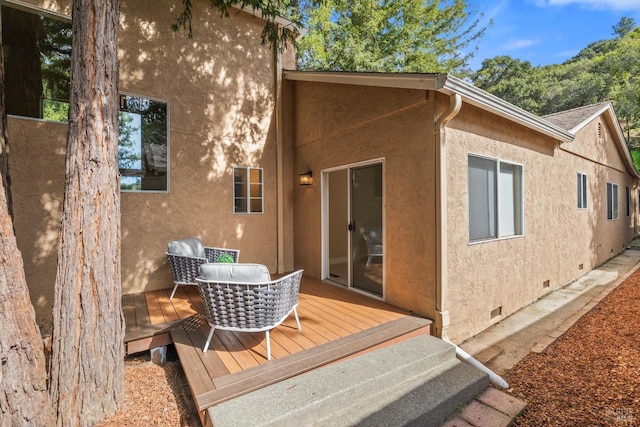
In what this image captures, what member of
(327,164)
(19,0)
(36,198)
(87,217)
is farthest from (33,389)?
(19,0)

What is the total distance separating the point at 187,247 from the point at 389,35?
41.7 ft

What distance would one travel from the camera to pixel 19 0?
4.02m

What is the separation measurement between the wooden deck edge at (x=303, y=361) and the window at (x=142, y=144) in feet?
11.6

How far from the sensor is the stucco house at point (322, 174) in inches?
152

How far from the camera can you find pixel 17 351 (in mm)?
1943

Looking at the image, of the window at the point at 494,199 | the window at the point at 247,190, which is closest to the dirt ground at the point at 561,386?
the window at the point at 494,199

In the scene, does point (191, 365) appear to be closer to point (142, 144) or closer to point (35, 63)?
point (142, 144)

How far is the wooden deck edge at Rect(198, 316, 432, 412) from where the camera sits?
2350 mm

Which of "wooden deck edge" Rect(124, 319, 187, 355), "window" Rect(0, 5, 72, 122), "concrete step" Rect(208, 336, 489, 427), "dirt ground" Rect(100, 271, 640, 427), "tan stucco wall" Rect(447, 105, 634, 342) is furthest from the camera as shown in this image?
"window" Rect(0, 5, 72, 122)

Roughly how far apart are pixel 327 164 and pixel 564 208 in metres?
A: 5.34

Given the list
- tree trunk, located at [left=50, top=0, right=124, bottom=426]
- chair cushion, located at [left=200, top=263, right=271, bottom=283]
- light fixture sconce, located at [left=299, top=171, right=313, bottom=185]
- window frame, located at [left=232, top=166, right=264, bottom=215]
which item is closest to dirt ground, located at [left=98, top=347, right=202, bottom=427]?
tree trunk, located at [left=50, top=0, right=124, bottom=426]

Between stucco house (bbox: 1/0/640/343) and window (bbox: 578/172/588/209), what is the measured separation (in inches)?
3.4

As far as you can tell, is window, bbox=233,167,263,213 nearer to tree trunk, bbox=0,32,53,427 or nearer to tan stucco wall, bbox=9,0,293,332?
tan stucco wall, bbox=9,0,293,332

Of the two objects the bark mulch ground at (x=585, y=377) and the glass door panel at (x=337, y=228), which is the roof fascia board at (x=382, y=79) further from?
the bark mulch ground at (x=585, y=377)
